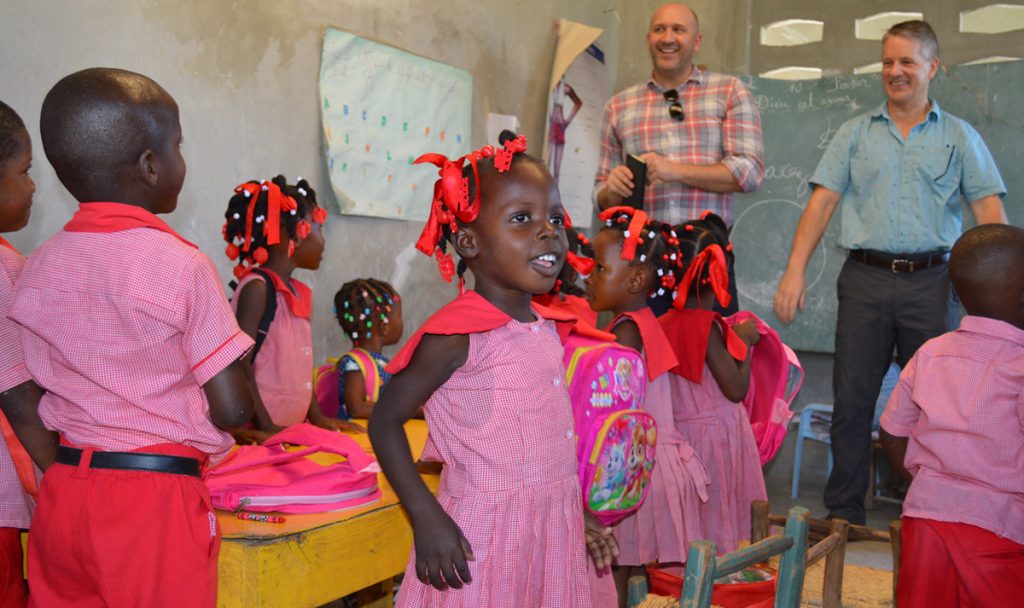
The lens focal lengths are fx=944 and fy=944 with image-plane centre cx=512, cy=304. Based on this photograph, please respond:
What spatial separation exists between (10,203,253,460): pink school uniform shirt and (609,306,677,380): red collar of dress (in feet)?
4.90

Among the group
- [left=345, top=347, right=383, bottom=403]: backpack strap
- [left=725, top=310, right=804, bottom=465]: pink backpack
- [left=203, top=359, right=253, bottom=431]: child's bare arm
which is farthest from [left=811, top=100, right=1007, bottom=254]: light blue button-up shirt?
[left=203, top=359, right=253, bottom=431]: child's bare arm

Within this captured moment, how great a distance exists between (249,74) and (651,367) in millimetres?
2359

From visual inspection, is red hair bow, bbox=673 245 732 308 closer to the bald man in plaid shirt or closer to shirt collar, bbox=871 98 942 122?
the bald man in plaid shirt

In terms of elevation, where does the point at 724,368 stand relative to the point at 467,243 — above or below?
below

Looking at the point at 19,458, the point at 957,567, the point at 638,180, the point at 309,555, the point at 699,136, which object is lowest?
the point at 957,567

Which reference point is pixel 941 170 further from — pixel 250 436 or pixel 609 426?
pixel 250 436

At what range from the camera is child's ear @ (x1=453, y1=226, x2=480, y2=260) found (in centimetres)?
209

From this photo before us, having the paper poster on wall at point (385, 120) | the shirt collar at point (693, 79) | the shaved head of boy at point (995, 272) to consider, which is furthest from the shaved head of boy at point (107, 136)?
the shirt collar at point (693, 79)

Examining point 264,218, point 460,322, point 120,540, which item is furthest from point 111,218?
point 264,218

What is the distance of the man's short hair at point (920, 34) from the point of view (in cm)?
440

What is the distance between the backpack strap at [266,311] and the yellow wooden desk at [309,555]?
1.05 metres

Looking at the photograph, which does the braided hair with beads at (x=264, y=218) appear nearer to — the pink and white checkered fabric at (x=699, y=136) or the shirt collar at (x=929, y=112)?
the pink and white checkered fabric at (x=699, y=136)

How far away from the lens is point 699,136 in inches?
172

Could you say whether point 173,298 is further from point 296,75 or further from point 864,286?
point 864,286
